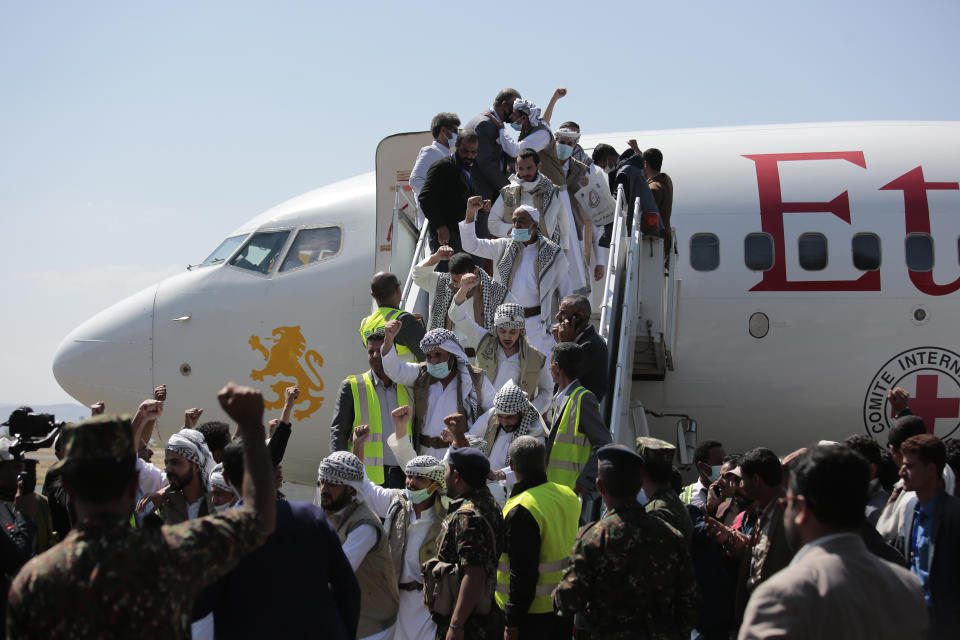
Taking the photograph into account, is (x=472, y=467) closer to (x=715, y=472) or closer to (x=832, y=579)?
(x=832, y=579)

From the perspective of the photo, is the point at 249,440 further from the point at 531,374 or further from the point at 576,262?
the point at 576,262

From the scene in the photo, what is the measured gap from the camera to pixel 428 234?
8.93 metres

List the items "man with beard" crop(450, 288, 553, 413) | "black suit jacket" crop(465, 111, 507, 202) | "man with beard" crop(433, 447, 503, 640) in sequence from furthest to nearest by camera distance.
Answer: "black suit jacket" crop(465, 111, 507, 202) < "man with beard" crop(450, 288, 553, 413) < "man with beard" crop(433, 447, 503, 640)

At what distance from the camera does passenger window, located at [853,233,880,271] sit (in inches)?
436

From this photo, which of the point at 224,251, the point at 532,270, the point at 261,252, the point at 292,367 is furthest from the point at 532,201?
the point at 224,251

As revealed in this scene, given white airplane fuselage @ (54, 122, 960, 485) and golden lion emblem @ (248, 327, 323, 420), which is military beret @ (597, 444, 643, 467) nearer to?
white airplane fuselage @ (54, 122, 960, 485)

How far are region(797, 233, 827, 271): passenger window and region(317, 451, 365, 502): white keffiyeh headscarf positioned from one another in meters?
7.63

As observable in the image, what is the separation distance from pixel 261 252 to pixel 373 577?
24.7ft

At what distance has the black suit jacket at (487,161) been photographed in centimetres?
904

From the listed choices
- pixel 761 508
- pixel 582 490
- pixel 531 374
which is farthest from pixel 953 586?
pixel 531 374

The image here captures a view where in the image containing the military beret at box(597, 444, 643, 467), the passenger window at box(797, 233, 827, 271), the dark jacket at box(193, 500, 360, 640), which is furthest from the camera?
the passenger window at box(797, 233, 827, 271)

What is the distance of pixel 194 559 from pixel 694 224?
946cm

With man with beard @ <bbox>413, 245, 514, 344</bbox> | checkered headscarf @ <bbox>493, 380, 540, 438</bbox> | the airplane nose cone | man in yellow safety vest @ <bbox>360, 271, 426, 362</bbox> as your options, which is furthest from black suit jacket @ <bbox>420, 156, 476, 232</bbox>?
the airplane nose cone

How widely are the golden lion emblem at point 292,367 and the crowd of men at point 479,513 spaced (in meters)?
2.99
